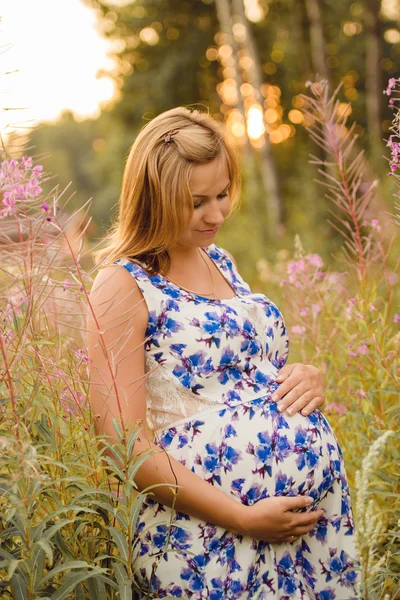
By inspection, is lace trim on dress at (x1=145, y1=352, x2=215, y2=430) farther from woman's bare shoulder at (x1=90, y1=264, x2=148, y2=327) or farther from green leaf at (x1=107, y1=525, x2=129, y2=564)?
green leaf at (x1=107, y1=525, x2=129, y2=564)

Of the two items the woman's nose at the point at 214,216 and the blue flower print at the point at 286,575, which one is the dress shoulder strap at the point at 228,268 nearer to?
the woman's nose at the point at 214,216

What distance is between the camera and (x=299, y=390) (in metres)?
2.20

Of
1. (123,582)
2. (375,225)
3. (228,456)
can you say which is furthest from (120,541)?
(375,225)

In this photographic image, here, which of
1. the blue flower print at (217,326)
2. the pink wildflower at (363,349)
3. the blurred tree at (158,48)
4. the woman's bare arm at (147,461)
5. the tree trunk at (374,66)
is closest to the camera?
the woman's bare arm at (147,461)

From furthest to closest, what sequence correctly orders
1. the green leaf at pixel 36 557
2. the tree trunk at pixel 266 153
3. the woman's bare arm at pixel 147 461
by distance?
1. the tree trunk at pixel 266 153
2. the woman's bare arm at pixel 147 461
3. the green leaf at pixel 36 557

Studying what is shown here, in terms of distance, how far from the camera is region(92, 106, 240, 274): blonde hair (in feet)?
7.06

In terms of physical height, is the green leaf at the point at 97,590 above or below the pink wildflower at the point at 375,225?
below

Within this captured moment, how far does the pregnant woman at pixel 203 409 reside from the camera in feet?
6.45

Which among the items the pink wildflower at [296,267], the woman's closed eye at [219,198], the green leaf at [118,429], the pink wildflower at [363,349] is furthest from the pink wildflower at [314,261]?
the green leaf at [118,429]

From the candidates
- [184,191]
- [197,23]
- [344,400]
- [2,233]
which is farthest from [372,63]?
[197,23]

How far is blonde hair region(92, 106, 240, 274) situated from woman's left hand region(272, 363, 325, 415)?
0.56 m

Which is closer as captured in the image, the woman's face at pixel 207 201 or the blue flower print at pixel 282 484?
the blue flower print at pixel 282 484

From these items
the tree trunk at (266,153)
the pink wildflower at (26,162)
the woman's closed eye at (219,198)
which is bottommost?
the tree trunk at (266,153)

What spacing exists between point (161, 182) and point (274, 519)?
1.10 metres
